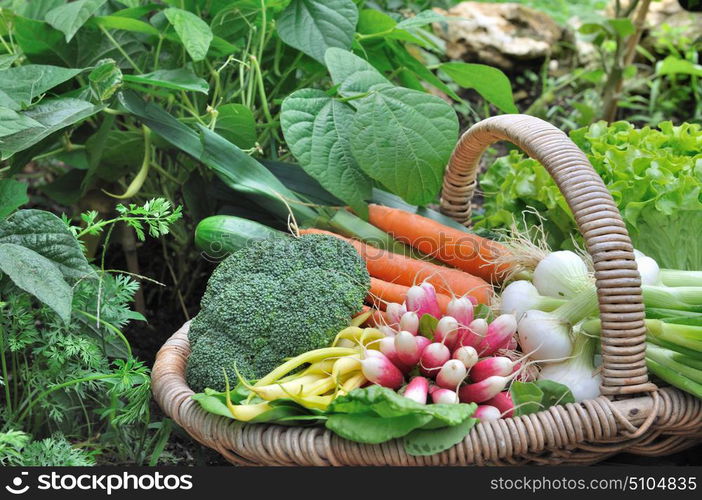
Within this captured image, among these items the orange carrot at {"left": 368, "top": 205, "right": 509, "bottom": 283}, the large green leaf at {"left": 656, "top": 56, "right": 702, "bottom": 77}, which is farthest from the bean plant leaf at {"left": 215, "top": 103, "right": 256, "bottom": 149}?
the large green leaf at {"left": 656, "top": 56, "right": 702, "bottom": 77}

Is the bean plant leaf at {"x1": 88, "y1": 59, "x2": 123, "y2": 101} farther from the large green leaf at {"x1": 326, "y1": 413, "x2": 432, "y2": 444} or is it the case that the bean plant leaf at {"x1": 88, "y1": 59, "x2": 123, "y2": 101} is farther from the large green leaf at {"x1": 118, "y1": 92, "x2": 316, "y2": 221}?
the large green leaf at {"x1": 326, "y1": 413, "x2": 432, "y2": 444}

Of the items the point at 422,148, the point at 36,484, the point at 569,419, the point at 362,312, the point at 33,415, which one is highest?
the point at 422,148

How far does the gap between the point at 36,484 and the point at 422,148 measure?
1.14m

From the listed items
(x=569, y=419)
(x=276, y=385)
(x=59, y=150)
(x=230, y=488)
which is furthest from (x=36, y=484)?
(x=59, y=150)

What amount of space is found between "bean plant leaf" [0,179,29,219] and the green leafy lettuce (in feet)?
3.85

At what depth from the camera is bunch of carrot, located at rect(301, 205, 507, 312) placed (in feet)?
5.98

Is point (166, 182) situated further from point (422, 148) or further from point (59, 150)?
point (422, 148)

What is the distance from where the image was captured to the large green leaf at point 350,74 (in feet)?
6.30

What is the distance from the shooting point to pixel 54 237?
4.88 ft

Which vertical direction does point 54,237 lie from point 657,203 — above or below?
below

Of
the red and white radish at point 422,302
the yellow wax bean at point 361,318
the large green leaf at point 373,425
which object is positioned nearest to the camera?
the large green leaf at point 373,425

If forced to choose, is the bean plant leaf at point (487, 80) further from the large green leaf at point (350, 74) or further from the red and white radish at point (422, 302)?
the red and white radish at point (422, 302)

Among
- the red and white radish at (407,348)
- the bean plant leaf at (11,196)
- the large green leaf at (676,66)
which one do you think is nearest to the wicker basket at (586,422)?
the red and white radish at (407,348)

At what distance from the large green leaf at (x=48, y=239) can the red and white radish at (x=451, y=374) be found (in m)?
0.69
